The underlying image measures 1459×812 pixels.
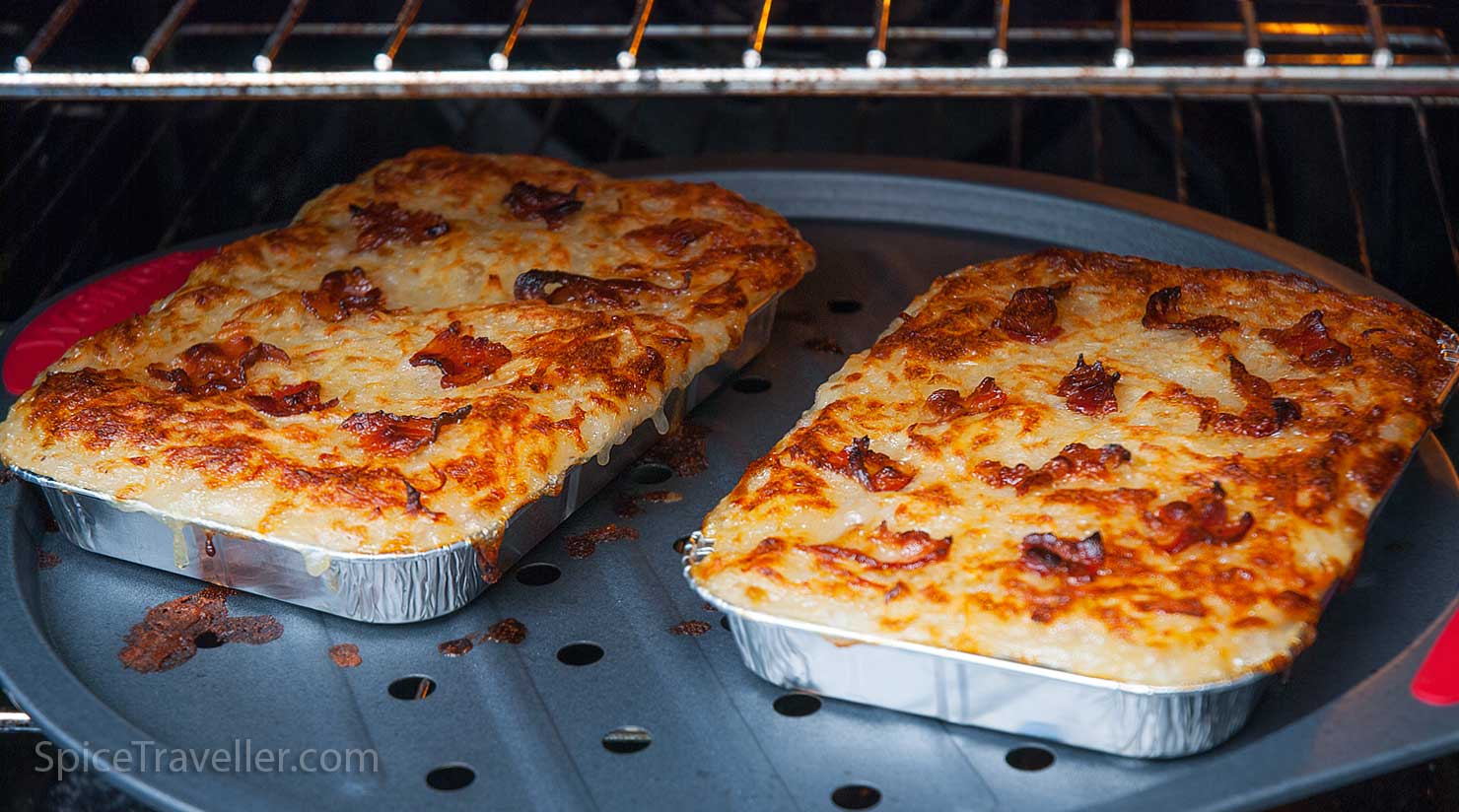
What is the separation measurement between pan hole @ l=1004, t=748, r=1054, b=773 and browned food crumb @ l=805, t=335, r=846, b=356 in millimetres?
1105

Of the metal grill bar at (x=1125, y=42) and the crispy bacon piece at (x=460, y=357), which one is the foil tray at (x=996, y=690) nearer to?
the crispy bacon piece at (x=460, y=357)

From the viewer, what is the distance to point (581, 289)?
101 inches

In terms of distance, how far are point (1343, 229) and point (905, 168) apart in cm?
116

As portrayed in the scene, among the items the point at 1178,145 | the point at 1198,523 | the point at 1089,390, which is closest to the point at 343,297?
the point at 1089,390

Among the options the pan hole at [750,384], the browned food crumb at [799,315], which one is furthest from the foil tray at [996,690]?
the browned food crumb at [799,315]

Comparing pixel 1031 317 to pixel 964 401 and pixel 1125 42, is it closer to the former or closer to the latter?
pixel 964 401

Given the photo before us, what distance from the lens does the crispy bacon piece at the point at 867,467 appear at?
2.01 meters

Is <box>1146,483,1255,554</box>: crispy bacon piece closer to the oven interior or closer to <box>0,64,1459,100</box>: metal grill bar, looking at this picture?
<box>0,64,1459,100</box>: metal grill bar

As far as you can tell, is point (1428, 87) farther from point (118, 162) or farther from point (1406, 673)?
point (118, 162)

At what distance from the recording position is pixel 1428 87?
160 cm

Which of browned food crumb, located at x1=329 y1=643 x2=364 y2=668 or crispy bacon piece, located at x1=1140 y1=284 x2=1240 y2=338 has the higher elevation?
crispy bacon piece, located at x1=1140 y1=284 x2=1240 y2=338

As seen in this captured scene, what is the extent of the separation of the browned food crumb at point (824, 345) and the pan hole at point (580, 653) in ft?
3.06

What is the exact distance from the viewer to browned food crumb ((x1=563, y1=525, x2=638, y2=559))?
2260mm

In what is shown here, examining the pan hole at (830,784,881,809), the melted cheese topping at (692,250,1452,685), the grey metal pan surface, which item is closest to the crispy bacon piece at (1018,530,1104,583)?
the melted cheese topping at (692,250,1452,685)
